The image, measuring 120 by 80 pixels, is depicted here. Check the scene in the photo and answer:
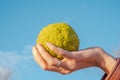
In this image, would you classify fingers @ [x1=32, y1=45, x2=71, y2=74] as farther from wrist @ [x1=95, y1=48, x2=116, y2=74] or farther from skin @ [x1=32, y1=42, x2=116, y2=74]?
wrist @ [x1=95, y1=48, x2=116, y2=74]

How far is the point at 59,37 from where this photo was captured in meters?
8.85

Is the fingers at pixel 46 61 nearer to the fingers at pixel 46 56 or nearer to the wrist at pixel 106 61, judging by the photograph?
the fingers at pixel 46 56

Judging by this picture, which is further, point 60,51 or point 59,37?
point 59,37

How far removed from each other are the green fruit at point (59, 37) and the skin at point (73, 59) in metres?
0.12

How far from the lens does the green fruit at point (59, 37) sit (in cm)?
885

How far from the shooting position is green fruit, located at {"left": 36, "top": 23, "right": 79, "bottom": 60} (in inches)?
348

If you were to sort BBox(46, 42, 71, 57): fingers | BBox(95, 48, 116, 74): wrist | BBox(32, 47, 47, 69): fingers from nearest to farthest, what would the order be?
BBox(46, 42, 71, 57): fingers < BBox(32, 47, 47, 69): fingers < BBox(95, 48, 116, 74): wrist

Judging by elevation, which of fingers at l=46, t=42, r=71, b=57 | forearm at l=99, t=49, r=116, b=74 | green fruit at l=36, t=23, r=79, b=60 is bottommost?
forearm at l=99, t=49, r=116, b=74

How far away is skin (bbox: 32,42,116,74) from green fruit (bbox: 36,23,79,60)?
121 mm

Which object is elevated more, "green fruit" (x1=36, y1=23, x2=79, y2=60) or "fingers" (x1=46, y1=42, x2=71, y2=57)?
"green fruit" (x1=36, y1=23, x2=79, y2=60)

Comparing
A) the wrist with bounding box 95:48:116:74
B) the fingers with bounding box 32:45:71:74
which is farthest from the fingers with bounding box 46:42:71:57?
the wrist with bounding box 95:48:116:74

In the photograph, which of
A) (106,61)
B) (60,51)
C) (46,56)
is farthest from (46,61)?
(106,61)

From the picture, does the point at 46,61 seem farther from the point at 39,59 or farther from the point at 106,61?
the point at 106,61

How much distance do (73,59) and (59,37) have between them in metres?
0.41
